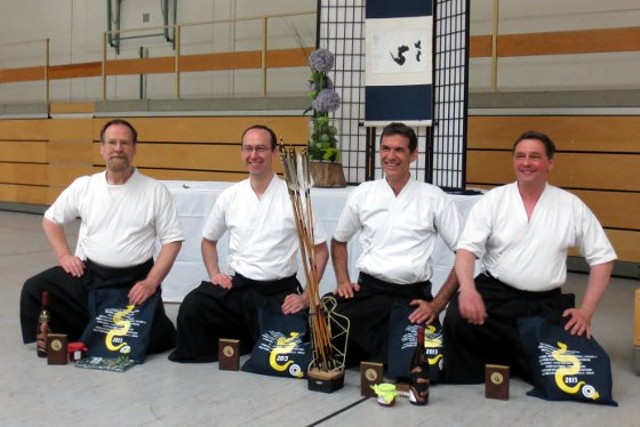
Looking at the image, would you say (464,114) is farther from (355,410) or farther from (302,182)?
(355,410)

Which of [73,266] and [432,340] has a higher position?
[73,266]

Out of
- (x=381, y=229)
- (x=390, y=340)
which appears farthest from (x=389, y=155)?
(x=390, y=340)

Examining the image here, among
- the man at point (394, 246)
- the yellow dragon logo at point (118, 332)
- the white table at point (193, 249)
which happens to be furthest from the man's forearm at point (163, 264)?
the white table at point (193, 249)

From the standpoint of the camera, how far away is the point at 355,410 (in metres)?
2.98

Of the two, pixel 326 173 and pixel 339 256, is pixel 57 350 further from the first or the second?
pixel 326 173

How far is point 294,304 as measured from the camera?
11.6 ft

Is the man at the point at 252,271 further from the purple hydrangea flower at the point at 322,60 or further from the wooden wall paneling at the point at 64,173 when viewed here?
the wooden wall paneling at the point at 64,173

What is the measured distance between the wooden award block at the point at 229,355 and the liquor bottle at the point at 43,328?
35.7 inches

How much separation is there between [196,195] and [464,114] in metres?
1.95

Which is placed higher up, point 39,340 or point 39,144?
point 39,144

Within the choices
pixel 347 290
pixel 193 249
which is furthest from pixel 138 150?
pixel 347 290

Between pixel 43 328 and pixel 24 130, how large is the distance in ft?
31.0

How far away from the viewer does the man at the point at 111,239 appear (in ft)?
12.4

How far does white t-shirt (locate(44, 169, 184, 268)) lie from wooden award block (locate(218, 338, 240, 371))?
672mm
